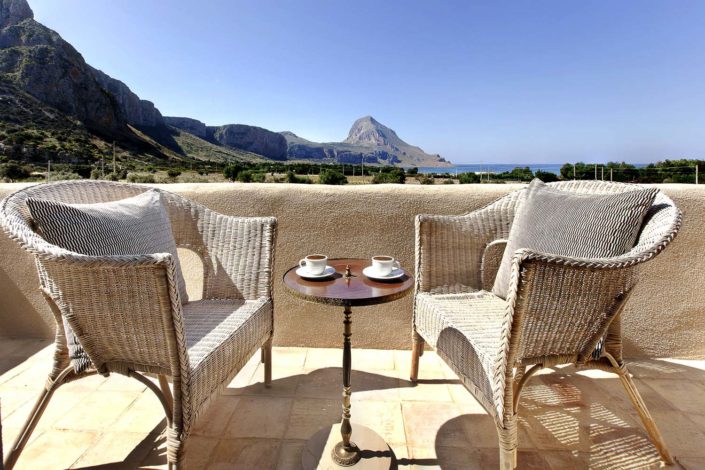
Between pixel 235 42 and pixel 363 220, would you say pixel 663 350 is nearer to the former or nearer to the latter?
pixel 363 220

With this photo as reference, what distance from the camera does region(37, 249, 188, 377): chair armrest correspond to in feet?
3.01

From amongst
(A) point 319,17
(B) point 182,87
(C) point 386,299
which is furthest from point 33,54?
(C) point 386,299

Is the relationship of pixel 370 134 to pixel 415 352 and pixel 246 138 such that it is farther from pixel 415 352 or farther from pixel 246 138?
pixel 415 352

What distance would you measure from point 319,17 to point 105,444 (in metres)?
10.2

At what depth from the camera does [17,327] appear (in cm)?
218

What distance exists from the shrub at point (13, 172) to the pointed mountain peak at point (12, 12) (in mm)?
29084

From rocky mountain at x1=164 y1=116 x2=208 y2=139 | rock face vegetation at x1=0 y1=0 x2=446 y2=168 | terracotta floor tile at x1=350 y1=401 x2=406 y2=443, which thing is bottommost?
terracotta floor tile at x1=350 y1=401 x2=406 y2=443

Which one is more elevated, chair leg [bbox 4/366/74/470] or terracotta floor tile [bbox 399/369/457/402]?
chair leg [bbox 4/366/74/470]

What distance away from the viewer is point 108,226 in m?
1.28

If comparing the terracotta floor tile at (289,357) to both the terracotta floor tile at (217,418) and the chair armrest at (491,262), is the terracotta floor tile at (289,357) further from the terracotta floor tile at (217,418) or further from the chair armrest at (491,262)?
the chair armrest at (491,262)

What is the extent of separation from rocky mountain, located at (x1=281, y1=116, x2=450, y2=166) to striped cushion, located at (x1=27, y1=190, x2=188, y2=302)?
246 ft

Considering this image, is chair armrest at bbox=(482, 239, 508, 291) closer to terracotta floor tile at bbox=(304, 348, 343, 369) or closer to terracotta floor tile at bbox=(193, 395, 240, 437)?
terracotta floor tile at bbox=(304, 348, 343, 369)

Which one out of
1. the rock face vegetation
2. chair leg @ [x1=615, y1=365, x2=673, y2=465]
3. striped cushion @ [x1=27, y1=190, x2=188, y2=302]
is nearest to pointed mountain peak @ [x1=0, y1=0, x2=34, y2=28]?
the rock face vegetation

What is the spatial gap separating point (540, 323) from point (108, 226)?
1425 mm
